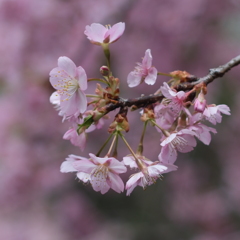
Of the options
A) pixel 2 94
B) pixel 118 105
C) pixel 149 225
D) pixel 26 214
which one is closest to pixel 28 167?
pixel 26 214

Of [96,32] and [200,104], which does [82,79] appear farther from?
[200,104]

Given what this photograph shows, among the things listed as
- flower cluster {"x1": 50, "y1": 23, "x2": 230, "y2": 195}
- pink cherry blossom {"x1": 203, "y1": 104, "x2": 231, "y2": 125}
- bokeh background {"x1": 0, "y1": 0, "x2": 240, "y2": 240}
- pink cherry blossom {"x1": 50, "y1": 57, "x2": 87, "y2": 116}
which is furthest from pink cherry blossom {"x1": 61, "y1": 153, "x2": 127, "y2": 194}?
bokeh background {"x1": 0, "y1": 0, "x2": 240, "y2": 240}

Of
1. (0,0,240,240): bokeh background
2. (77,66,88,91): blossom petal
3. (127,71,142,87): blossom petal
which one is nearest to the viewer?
(77,66,88,91): blossom petal

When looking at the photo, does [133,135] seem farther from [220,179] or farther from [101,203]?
[220,179]

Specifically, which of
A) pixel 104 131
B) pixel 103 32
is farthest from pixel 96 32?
pixel 104 131

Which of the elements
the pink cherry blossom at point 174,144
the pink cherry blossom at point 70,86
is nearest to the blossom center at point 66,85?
the pink cherry blossom at point 70,86

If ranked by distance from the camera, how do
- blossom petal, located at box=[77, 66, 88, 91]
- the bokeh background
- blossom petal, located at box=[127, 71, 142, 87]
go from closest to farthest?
blossom petal, located at box=[77, 66, 88, 91], blossom petal, located at box=[127, 71, 142, 87], the bokeh background

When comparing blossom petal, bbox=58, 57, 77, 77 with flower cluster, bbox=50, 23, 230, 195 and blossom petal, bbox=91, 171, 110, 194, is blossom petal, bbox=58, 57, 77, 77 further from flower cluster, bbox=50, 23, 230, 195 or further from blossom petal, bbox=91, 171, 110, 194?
blossom petal, bbox=91, 171, 110, 194
